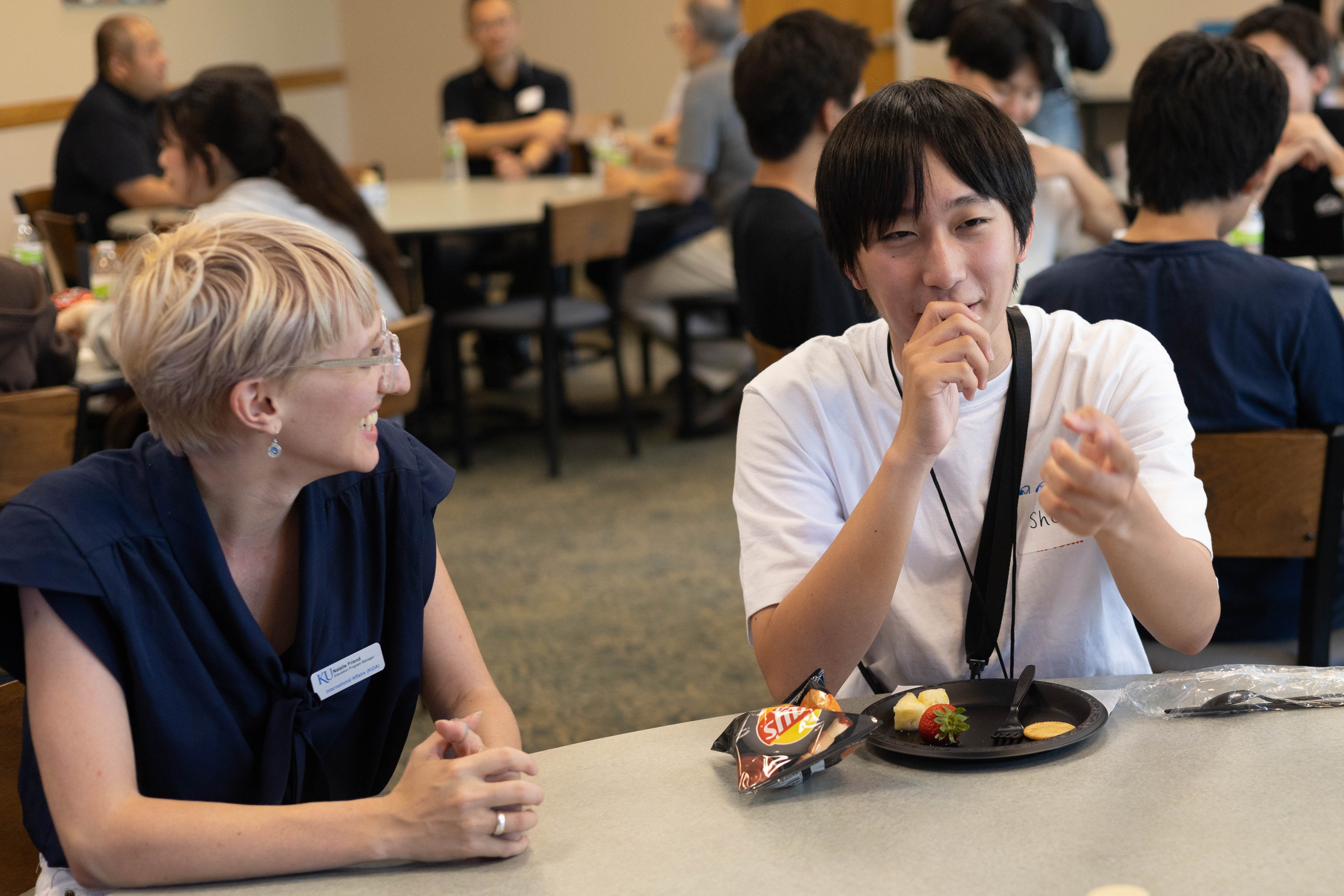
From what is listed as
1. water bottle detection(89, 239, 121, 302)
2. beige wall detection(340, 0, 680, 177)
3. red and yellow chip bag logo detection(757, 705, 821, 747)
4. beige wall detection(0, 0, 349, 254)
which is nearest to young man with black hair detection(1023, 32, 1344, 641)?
red and yellow chip bag logo detection(757, 705, 821, 747)

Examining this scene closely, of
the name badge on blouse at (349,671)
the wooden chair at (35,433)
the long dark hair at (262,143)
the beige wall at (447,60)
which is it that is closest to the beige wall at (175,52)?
the beige wall at (447,60)

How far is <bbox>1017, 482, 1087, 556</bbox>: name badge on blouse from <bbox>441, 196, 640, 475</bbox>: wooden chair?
3052 millimetres

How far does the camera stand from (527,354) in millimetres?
5848

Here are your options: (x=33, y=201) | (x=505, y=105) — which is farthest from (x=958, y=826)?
(x=505, y=105)

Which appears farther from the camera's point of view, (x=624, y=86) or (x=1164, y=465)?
(x=624, y=86)

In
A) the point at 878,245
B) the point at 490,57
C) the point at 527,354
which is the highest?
the point at 490,57

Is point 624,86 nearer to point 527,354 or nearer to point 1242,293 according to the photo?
point 527,354

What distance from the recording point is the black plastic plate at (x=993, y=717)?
106cm

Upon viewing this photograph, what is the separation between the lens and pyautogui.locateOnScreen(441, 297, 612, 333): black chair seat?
4.43m

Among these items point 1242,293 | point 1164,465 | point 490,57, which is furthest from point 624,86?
point 1164,465

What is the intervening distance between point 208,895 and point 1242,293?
1.58 m

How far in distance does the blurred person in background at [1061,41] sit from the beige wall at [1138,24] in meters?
1.76

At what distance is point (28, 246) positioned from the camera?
360cm

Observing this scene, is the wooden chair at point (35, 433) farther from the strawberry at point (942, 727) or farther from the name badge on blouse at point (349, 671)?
the strawberry at point (942, 727)
